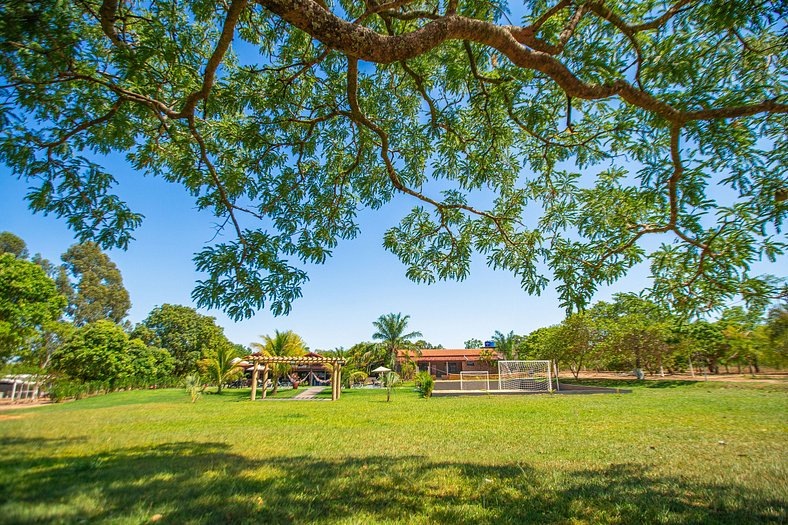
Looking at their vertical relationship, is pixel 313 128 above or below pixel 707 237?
above

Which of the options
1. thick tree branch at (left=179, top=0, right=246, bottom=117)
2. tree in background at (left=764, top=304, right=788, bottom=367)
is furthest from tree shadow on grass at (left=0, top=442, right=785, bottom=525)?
thick tree branch at (left=179, top=0, right=246, bottom=117)

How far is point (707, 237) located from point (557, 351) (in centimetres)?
3983

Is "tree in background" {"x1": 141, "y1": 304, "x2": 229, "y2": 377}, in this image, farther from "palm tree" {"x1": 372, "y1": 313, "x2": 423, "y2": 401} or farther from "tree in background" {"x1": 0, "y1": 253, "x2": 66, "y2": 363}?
"tree in background" {"x1": 0, "y1": 253, "x2": 66, "y2": 363}

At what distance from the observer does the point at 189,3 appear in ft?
16.3

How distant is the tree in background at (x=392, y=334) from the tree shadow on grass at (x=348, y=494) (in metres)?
39.5

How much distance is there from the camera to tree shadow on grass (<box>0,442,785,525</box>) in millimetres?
3006

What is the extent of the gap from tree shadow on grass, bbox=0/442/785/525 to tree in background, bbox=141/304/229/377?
48.5 m

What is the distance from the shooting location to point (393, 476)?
4.71 metres

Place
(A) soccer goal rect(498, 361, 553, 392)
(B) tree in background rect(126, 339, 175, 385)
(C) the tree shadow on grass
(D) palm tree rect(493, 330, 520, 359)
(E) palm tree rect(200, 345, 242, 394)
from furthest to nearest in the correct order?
(D) palm tree rect(493, 330, 520, 359) < (B) tree in background rect(126, 339, 175, 385) < (E) palm tree rect(200, 345, 242, 394) < (A) soccer goal rect(498, 361, 553, 392) < (C) the tree shadow on grass

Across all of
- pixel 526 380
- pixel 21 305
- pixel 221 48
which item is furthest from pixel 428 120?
pixel 526 380

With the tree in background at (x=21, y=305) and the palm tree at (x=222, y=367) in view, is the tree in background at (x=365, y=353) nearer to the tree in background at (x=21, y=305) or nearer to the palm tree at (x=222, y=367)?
the palm tree at (x=222, y=367)

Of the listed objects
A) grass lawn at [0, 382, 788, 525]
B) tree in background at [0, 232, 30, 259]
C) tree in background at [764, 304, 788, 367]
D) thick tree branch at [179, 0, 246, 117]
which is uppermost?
thick tree branch at [179, 0, 246, 117]

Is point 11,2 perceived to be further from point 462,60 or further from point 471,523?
point 471,523

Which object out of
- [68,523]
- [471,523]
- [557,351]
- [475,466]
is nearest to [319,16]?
[68,523]
